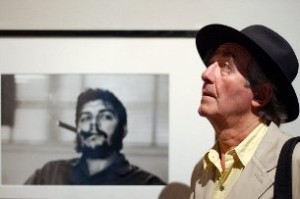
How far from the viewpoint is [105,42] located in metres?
0.92

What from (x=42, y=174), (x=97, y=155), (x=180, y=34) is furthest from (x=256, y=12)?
(x=42, y=174)

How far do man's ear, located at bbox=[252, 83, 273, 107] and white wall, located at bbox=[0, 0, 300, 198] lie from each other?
19 centimetres

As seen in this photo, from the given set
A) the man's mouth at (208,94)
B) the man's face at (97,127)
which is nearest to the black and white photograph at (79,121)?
the man's face at (97,127)

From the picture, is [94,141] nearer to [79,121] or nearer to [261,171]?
[79,121]

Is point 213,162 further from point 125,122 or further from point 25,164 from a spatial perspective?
point 25,164

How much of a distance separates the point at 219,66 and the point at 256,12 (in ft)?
0.85

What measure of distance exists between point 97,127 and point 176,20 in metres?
0.34

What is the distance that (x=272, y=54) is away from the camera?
724 mm

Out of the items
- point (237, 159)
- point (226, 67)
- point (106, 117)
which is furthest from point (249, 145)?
point (106, 117)

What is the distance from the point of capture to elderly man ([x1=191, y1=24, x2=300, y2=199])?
720mm

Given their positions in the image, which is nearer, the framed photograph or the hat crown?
the hat crown

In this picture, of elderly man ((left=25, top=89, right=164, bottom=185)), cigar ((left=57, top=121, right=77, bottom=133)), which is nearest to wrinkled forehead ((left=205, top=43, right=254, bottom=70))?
elderly man ((left=25, top=89, right=164, bottom=185))

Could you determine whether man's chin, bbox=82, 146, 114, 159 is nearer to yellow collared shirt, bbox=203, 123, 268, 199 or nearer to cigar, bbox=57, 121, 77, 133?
cigar, bbox=57, 121, 77, 133

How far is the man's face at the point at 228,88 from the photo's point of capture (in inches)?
29.4
